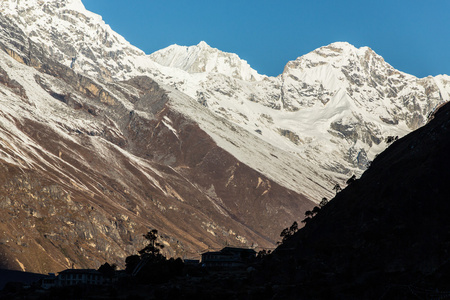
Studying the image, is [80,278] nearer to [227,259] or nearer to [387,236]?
[227,259]

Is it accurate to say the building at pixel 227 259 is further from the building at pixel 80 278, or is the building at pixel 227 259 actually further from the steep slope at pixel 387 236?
the building at pixel 80 278

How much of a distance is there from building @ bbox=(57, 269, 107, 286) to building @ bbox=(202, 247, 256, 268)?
25517 millimetres

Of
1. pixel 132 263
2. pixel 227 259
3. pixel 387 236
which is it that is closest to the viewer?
pixel 387 236

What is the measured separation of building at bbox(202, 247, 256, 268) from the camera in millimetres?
170050

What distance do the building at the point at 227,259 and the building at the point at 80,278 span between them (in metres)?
25.5

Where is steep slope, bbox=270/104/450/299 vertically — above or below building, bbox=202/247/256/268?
above

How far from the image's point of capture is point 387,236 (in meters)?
138

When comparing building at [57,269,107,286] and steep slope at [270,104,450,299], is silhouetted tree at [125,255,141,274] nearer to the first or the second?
building at [57,269,107,286]

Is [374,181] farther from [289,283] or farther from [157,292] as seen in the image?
[157,292]

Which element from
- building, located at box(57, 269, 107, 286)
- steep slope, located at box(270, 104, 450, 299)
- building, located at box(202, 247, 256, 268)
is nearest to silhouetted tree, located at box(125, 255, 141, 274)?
building, located at box(57, 269, 107, 286)

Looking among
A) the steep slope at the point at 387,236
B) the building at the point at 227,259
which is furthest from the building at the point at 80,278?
the steep slope at the point at 387,236

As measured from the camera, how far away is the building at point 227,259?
17005 centimetres

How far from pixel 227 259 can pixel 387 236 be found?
48879 mm

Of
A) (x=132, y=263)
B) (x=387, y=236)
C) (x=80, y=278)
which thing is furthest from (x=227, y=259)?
(x=387, y=236)
